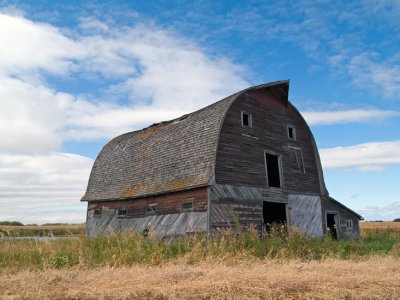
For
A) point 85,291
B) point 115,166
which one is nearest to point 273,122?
point 115,166

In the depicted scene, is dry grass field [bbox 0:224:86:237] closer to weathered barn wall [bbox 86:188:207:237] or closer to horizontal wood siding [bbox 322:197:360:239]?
weathered barn wall [bbox 86:188:207:237]

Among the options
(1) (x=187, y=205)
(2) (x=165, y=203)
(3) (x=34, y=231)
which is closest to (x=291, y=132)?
(1) (x=187, y=205)

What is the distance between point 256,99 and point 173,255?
11.0 metres

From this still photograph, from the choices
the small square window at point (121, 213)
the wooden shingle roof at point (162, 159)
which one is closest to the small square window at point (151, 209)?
the wooden shingle roof at point (162, 159)

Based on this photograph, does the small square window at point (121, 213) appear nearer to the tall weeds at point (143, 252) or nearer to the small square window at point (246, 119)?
the small square window at point (246, 119)

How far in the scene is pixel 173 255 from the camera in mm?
10648

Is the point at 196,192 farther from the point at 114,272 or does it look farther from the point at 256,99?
Result: the point at 114,272

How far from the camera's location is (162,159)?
19016mm

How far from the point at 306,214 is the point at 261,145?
4.58 metres

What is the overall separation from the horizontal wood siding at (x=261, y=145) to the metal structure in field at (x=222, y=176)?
5 centimetres

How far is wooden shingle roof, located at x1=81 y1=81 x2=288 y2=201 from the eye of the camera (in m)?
16.6

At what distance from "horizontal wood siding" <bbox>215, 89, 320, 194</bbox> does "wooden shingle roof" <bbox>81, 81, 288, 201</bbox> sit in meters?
0.67

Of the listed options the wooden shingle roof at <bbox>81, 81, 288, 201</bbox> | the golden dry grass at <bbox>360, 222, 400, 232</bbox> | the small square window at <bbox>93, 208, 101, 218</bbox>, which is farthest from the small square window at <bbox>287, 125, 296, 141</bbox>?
the golden dry grass at <bbox>360, 222, 400, 232</bbox>

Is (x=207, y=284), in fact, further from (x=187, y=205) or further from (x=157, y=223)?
(x=157, y=223)
